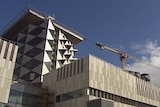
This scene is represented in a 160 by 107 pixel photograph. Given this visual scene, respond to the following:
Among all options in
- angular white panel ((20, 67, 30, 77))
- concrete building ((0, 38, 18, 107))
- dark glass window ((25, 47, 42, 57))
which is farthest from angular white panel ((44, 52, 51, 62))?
concrete building ((0, 38, 18, 107))

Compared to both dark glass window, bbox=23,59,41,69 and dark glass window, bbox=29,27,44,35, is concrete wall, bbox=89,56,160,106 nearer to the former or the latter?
dark glass window, bbox=23,59,41,69

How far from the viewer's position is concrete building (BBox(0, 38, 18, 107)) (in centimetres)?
4119

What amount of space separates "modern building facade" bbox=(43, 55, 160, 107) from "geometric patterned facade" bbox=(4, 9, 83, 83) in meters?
21.8

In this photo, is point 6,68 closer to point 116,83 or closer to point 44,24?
point 116,83

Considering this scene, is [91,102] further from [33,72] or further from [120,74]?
[33,72]

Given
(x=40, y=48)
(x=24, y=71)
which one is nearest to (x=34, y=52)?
(x=40, y=48)

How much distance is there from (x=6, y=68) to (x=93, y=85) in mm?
17310

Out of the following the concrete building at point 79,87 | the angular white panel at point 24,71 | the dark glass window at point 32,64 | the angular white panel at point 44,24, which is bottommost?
the concrete building at point 79,87

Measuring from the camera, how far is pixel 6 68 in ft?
142

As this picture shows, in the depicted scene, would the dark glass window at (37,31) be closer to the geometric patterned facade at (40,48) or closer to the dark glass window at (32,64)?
the geometric patterned facade at (40,48)

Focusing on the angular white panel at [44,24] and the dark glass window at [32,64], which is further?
the angular white panel at [44,24]

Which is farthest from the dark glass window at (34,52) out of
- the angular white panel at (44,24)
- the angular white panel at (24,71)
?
the angular white panel at (44,24)

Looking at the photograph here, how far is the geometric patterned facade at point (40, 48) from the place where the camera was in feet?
264

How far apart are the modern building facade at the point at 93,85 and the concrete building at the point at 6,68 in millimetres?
13085
